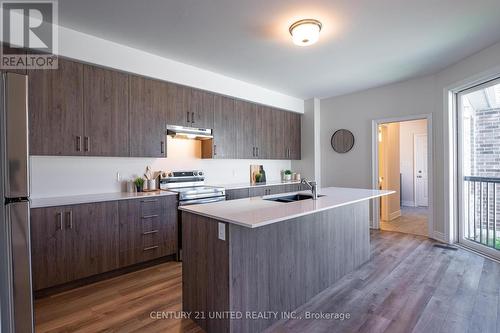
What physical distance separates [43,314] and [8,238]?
1.33 m

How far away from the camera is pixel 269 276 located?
1988 mm

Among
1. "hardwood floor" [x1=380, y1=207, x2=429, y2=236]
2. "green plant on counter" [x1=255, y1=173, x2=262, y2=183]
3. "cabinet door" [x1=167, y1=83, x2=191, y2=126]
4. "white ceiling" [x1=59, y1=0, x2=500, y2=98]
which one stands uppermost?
"white ceiling" [x1=59, y1=0, x2=500, y2=98]

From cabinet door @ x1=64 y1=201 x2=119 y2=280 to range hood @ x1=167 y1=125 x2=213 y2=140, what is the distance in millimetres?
1200

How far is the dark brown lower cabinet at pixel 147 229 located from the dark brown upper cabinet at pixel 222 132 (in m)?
1.10

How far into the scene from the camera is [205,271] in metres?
1.89

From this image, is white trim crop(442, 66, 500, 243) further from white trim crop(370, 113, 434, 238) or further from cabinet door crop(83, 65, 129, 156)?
cabinet door crop(83, 65, 129, 156)

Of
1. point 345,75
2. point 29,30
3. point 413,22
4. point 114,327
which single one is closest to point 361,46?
point 413,22

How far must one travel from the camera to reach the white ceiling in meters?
2.29

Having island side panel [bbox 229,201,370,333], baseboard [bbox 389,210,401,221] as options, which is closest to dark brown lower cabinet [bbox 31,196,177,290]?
island side panel [bbox 229,201,370,333]

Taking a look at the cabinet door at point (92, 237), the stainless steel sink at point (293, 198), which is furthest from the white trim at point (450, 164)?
the cabinet door at point (92, 237)

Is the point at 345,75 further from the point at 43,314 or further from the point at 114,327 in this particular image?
the point at 43,314

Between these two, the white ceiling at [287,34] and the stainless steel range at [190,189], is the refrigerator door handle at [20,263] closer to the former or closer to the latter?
the white ceiling at [287,34]

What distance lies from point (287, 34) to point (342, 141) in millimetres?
3033

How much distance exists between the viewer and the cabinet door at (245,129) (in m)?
4.42
